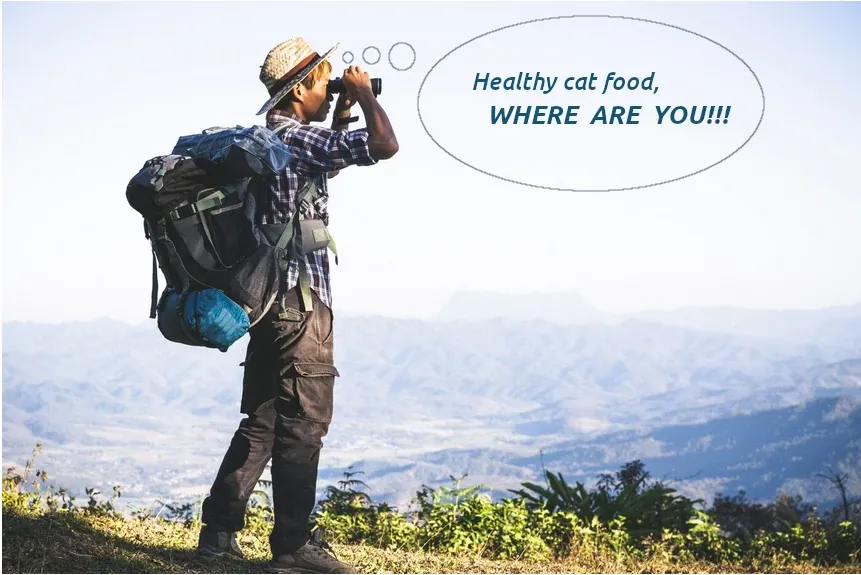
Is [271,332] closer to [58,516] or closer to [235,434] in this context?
[235,434]

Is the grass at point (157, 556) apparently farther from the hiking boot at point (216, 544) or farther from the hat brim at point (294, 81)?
the hat brim at point (294, 81)

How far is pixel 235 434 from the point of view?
507 centimetres

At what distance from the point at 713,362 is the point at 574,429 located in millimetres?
17232

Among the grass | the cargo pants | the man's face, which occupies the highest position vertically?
the man's face

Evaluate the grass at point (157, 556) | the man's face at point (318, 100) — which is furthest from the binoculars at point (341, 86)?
the grass at point (157, 556)

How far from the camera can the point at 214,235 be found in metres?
4.56

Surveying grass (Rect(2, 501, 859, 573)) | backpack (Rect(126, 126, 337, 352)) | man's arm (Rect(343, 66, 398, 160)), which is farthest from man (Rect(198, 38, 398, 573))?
grass (Rect(2, 501, 859, 573))

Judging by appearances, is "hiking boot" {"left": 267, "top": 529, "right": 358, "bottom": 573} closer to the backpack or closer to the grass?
the grass

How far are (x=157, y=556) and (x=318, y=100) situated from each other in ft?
8.19

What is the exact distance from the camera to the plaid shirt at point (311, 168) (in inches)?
180

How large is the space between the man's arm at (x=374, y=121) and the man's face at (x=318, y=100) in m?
0.29

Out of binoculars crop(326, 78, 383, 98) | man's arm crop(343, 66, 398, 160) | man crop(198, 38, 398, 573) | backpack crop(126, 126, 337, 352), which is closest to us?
backpack crop(126, 126, 337, 352)

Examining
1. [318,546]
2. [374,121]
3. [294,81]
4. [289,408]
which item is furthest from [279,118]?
[318,546]

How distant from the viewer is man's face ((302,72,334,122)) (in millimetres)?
4930
